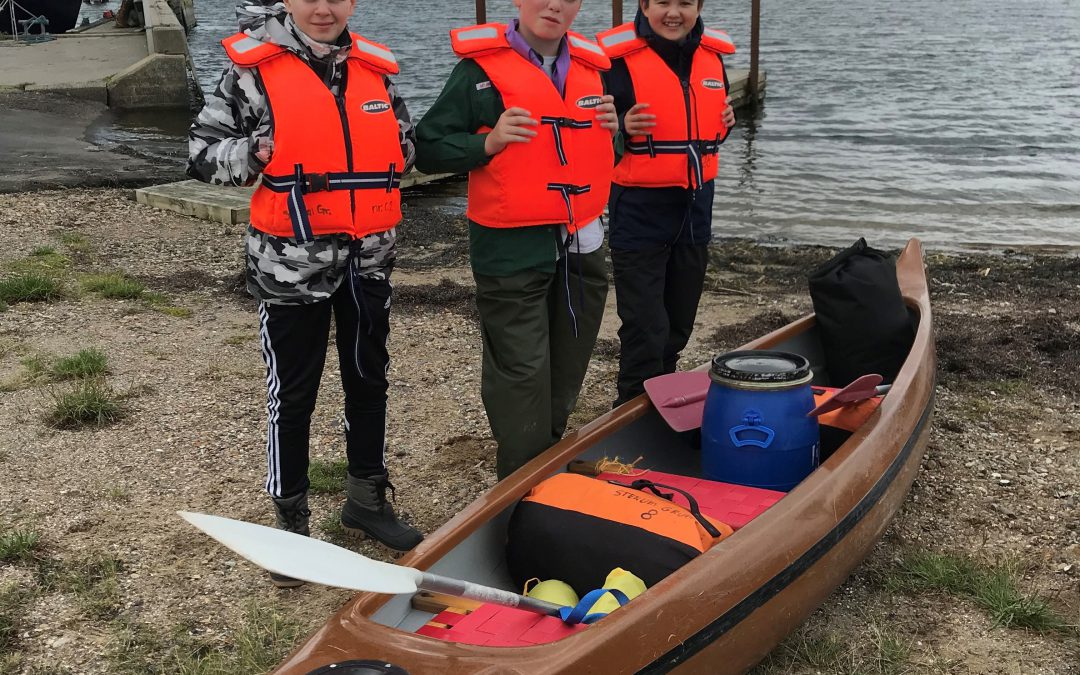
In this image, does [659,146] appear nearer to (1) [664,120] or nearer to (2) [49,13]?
(1) [664,120]

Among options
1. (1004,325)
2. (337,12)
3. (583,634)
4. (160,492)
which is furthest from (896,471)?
(1004,325)

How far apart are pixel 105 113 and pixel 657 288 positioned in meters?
13.8

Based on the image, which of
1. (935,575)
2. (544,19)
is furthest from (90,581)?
(935,575)

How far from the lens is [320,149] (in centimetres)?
299

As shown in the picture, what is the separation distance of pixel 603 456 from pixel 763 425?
0.54 m

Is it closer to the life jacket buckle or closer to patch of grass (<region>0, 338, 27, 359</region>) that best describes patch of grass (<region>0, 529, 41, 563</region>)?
the life jacket buckle

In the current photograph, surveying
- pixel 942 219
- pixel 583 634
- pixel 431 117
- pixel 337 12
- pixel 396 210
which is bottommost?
pixel 942 219

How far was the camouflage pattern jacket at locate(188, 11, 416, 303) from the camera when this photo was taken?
9.59 feet

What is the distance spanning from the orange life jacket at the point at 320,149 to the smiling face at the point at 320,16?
3.7 inches

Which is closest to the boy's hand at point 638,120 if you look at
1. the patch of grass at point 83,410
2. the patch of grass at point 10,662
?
the patch of grass at point 83,410

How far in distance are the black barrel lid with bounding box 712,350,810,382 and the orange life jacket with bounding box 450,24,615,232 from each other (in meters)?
0.68

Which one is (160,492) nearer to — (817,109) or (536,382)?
(536,382)

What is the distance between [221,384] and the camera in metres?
5.04

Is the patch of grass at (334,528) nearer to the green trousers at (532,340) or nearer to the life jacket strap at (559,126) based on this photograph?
the green trousers at (532,340)
